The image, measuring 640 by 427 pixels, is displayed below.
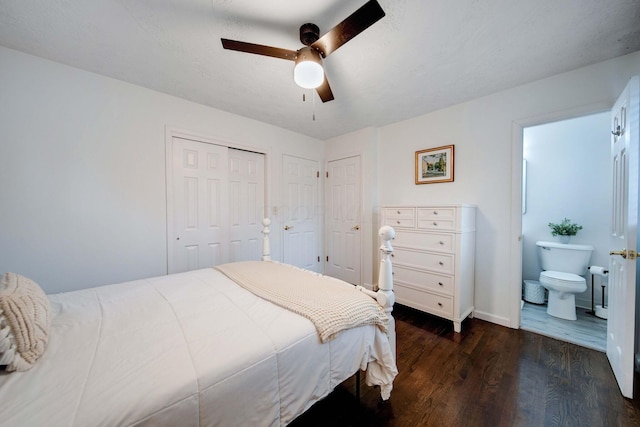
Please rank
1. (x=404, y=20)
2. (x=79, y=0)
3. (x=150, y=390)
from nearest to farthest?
1. (x=150, y=390)
2. (x=79, y=0)
3. (x=404, y=20)

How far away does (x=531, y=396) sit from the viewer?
1437 millimetres

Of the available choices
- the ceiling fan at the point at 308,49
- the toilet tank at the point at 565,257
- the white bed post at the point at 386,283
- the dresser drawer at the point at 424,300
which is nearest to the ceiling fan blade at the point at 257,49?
the ceiling fan at the point at 308,49

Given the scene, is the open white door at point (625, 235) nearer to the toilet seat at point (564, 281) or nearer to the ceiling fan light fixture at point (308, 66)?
the toilet seat at point (564, 281)

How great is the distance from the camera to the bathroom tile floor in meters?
2.00

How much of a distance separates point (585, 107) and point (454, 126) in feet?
3.20

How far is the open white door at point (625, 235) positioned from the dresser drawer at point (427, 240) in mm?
994

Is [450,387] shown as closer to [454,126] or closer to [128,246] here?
[454,126]

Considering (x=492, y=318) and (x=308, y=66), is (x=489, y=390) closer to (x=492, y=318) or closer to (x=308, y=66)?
(x=492, y=318)

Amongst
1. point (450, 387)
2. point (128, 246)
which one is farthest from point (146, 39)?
point (450, 387)

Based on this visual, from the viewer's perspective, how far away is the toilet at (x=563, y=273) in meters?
2.39

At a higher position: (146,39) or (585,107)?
(146,39)

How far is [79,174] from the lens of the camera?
6.34 ft

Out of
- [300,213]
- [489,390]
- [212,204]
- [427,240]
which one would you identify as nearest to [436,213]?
[427,240]

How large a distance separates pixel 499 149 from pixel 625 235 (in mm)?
1191
